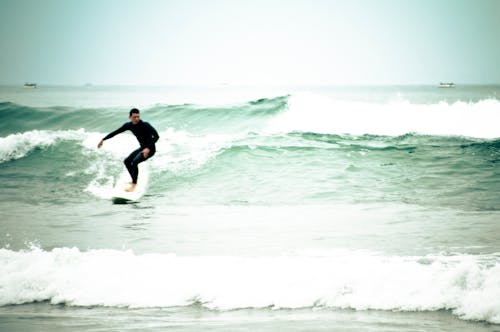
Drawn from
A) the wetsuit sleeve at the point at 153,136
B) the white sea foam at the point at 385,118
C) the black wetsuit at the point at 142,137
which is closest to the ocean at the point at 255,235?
the black wetsuit at the point at 142,137

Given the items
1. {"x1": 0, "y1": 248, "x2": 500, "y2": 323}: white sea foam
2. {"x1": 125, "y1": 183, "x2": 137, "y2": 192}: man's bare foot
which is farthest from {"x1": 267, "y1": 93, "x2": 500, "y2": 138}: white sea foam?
{"x1": 0, "y1": 248, "x2": 500, "y2": 323}: white sea foam

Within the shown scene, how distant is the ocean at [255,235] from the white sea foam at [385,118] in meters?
4.32

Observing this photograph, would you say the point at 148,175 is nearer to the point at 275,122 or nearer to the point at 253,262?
the point at 253,262

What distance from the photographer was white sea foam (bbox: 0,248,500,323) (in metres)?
4.98

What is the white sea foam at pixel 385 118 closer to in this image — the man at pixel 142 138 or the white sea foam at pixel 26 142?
the white sea foam at pixel 26 142

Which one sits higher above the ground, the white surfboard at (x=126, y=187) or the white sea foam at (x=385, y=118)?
the white sea foam at (x=385, y=118)

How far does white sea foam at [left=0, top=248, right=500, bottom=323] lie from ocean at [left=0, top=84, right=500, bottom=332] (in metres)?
0.02

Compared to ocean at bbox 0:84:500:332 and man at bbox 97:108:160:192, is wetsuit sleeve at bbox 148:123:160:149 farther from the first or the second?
ocean at bbox 0:84:500:332

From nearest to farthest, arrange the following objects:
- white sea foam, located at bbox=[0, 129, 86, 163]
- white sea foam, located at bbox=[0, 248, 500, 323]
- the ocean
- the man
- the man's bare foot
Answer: the ocean, white sea foam, located at bbox=[0, 248, 500, 323], the man, the man's bare foot, white sea foam, located at bbox=[0, 129, 86, 163]

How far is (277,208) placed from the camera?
33.2ft

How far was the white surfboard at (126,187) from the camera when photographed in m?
11.0

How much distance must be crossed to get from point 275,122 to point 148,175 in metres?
11.1

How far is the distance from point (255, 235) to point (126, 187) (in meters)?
4.90

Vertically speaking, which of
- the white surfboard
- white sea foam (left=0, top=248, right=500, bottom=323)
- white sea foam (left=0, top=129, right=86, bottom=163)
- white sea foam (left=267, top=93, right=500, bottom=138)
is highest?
white sea foam (left=267, top=93, right=500, bottom=138)
